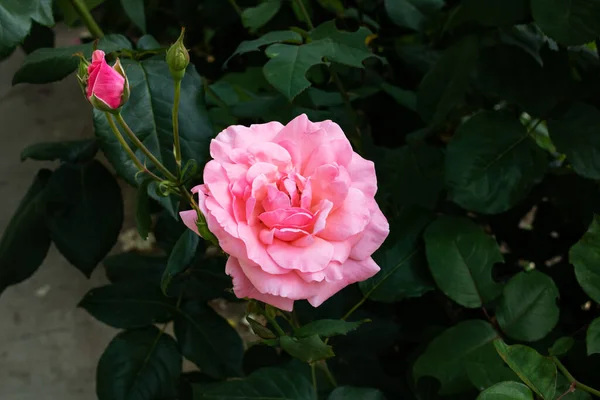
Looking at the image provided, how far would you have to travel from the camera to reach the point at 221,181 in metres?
0.39

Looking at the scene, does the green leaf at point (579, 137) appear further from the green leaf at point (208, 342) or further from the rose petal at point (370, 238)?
the green leaf at point (208, 342)

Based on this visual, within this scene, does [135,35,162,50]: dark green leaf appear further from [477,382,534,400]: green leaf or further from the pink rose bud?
[477,382,534,400]: green leaf

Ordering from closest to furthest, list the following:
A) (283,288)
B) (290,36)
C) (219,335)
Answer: (283,288), (290,36), (219,335)

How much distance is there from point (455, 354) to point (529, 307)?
8cm

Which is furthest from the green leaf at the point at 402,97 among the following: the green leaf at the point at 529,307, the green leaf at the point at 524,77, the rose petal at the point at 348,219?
the rose petal at the point at 348,219

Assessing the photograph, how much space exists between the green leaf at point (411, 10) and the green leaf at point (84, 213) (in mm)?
365

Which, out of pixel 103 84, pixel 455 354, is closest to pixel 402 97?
pixel 455 354

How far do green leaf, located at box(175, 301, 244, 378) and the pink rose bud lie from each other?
34 cm

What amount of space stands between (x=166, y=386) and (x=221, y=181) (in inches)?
13.2

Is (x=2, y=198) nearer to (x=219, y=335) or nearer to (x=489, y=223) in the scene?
(x=219, y=335)

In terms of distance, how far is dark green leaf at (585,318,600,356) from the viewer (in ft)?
1.54

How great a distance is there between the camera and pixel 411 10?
0.69m

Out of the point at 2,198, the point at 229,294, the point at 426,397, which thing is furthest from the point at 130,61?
the point at 2,198

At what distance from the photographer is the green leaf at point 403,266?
23.3 inches
